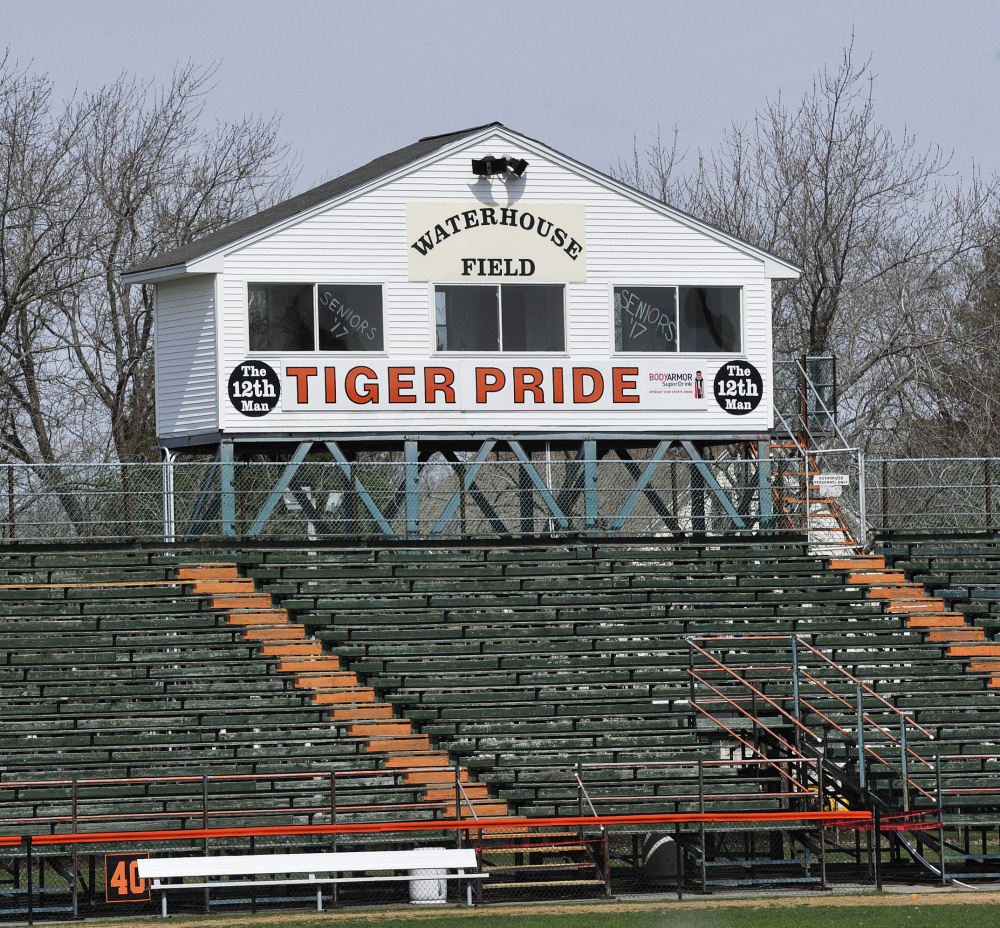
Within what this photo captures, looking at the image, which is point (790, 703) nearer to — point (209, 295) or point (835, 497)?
point (835, 497)

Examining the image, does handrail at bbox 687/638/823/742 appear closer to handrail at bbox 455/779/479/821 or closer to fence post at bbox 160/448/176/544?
handrail at bbox 455/779/479/821

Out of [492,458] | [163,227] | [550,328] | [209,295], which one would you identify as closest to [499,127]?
[550,328]

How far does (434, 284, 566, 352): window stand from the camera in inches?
1033

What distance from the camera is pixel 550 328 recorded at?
2652 centimetres

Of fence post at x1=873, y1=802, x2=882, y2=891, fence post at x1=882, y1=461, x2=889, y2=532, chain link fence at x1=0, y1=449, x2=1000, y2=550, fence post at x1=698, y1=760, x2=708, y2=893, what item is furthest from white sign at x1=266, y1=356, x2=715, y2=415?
fence post at x1=873, y1=802, x2=882, y2=891

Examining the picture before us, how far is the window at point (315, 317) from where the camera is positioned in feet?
Result: 84.0

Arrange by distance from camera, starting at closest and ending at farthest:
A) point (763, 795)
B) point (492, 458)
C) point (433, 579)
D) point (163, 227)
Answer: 1. point (763, 795)
2. point (433, 579)
3. point (492, 458)
4. point (163, 227)

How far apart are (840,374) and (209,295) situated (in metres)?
16.9

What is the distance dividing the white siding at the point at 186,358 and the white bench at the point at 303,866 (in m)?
9.81

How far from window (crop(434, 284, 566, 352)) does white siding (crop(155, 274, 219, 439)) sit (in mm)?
3252

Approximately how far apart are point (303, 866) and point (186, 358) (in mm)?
10963

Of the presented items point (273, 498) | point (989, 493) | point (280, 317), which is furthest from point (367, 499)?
point (989, 493)

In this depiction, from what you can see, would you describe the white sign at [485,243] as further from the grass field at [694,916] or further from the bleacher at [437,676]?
the grass field at [694,916]

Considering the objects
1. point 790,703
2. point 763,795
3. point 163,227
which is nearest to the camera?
point 763,795
